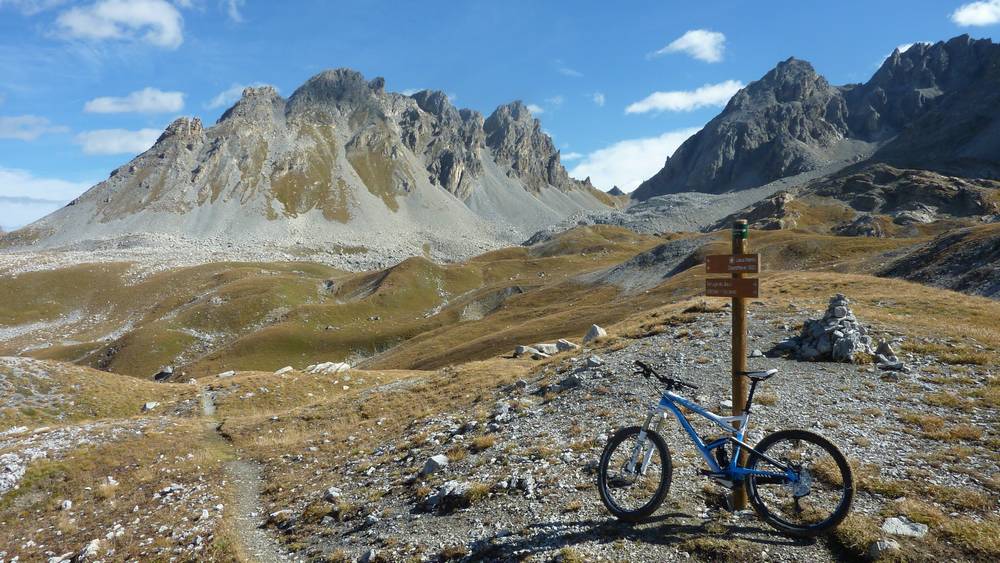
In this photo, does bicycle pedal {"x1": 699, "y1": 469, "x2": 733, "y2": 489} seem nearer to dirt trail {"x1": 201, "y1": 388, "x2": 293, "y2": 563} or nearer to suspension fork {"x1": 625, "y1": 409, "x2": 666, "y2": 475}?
suspension fork {"x1": 625, "y1": 409, "x2": 666, "y2": 475}

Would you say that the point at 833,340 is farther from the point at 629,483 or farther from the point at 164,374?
the point at 164,374

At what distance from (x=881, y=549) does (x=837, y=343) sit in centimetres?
1539

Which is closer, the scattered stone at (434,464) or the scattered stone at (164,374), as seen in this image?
the scattered stone at (434,464)

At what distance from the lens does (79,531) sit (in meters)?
17.3

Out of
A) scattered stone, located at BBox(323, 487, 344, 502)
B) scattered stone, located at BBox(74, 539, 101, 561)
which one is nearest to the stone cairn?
scattered stone, located at BBox(323, 487, 344, 502)

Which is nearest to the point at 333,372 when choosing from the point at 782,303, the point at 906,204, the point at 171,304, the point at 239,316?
the point at 782,303

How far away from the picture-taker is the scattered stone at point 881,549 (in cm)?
793

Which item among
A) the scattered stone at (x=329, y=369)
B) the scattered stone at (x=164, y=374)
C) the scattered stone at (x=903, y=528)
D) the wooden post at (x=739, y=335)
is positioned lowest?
the scattered stone at (x=164, y=374)

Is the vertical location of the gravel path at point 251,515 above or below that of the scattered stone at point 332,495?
below

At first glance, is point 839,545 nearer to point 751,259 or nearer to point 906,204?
point 751,259

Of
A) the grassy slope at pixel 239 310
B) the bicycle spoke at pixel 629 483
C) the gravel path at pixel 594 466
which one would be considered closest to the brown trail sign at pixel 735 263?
the bicycle spoke at pixel 629 483

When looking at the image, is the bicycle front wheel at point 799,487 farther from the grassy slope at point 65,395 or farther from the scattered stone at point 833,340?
the grassy slope at point 65,395

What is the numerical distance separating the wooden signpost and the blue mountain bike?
511 millimetres

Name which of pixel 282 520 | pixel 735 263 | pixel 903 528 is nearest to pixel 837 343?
pixel 903 528
